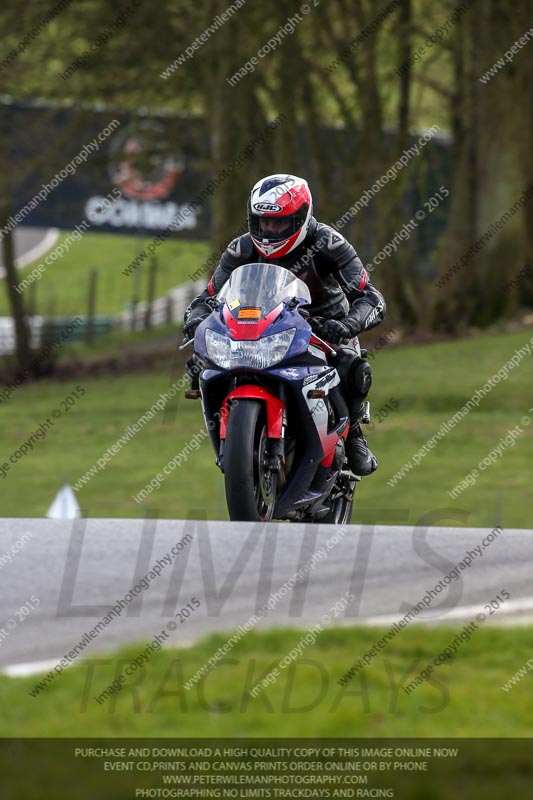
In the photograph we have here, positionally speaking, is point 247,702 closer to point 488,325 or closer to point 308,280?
point 308,280

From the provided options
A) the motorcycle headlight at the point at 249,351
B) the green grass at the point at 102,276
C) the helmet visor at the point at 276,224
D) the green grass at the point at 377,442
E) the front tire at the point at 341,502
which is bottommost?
the green grass at the point at 102,276

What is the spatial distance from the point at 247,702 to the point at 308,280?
127 inches

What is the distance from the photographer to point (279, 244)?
664cm

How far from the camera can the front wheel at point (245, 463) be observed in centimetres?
606

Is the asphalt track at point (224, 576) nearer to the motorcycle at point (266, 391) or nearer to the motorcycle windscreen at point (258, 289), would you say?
the motorcycle at point (266, 391)

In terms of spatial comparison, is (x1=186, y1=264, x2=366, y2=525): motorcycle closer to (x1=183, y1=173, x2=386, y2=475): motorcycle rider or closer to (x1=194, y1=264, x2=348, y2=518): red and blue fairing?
(x1=194, y1=264, x2=348, y2=518): red and blue fairing

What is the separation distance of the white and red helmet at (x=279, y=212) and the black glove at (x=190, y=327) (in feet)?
1.66

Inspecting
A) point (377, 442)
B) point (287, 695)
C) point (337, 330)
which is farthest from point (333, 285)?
point (377, 442)

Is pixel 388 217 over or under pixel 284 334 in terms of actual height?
under

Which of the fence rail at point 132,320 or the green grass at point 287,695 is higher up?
the green grass at point 287,695

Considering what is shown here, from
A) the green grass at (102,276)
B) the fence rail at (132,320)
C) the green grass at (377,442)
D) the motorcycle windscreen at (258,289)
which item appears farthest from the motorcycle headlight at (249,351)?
the green grass at (102,276)

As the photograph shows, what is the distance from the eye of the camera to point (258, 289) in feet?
21.4
